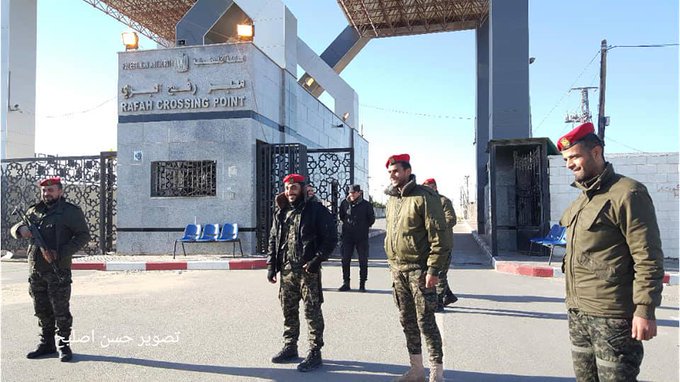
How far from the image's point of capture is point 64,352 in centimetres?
424

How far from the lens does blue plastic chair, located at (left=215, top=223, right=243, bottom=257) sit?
11516 millimetres

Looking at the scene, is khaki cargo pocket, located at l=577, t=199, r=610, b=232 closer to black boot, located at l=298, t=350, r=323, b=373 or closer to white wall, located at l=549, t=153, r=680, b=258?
black boot, located at l=298, t=350, r=323, b=373

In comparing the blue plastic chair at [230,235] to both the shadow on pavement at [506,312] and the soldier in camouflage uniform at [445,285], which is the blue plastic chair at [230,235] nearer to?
the soldier in camouflage uniform at [445,285]

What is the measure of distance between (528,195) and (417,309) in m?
10.0

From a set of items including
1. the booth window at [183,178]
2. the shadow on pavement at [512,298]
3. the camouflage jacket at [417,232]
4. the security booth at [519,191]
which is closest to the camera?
the camouflage jacket at [417,232]

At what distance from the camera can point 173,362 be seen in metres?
4.16

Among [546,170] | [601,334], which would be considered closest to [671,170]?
[546,170]

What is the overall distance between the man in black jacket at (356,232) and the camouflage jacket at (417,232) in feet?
12.9

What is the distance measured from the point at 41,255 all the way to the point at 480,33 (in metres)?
23.4

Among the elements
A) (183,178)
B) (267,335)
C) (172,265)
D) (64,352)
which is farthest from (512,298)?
(183,178)

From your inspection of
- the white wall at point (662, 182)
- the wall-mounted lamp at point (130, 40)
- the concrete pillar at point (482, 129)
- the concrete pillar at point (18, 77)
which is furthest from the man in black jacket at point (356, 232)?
the concrete pillar at point (18, 77)

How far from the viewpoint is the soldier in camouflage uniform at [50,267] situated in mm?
4289

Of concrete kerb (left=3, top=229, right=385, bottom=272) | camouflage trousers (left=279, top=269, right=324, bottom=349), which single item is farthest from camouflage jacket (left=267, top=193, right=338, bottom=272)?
concrete kerb (left=3, top=229, right=385, bottom=272)

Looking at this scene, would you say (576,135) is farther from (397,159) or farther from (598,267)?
(397,159)
